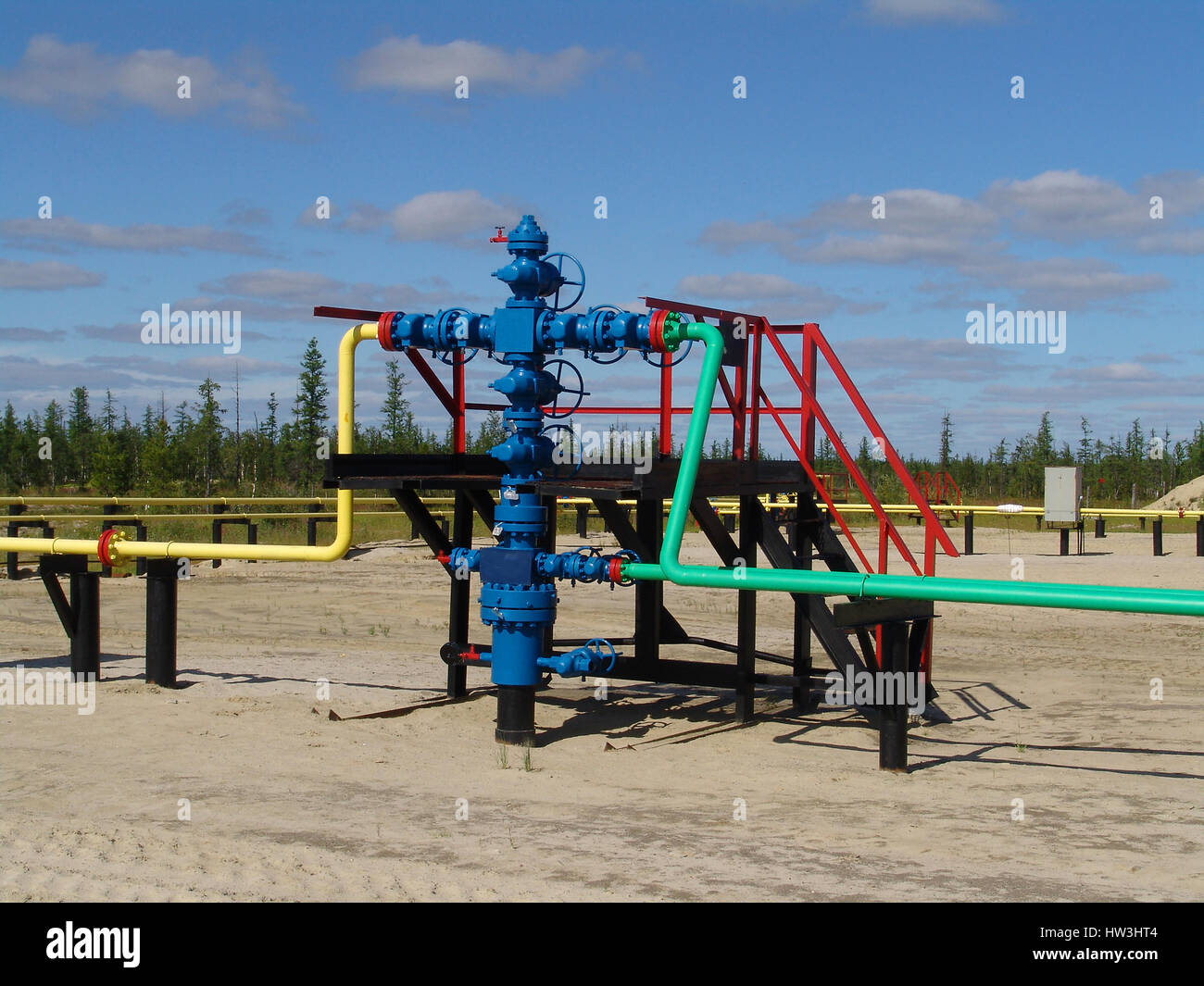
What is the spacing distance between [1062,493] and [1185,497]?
30.6m

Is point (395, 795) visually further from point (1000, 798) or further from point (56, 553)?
point (56, 553)

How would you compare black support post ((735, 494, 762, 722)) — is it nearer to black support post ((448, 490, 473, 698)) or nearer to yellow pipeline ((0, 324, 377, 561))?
black support post ((448, 490, 473, 698))

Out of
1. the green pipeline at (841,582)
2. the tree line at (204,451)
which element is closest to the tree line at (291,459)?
the tree line at (204,451)

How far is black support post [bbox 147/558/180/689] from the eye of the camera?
10453 mm

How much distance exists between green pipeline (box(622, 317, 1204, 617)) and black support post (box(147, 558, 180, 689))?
4.21 metres

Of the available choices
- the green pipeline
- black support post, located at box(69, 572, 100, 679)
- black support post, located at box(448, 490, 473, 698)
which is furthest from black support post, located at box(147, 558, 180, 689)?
the green pipeline

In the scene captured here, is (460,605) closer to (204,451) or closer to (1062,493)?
(1062,493)

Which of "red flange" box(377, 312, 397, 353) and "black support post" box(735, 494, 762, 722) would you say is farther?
"black support post" box(735, 494, 762, 722)

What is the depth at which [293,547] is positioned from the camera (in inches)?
385

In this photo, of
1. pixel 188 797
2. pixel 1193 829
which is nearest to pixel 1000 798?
pixel 1193 829

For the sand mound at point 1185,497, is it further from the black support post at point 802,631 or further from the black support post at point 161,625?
the black support post at point 161,625

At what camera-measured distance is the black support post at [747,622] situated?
32.5ft

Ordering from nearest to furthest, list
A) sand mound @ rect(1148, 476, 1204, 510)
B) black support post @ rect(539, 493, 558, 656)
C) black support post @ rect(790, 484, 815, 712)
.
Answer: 1. black support post @ rect(539, 493, 558, 656)
2. black support post @ rect(790, 484, 815, 712)
3. sand mound @ rect(1148, 476, 1204, 510)

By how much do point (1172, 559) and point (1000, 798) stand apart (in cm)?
1909
